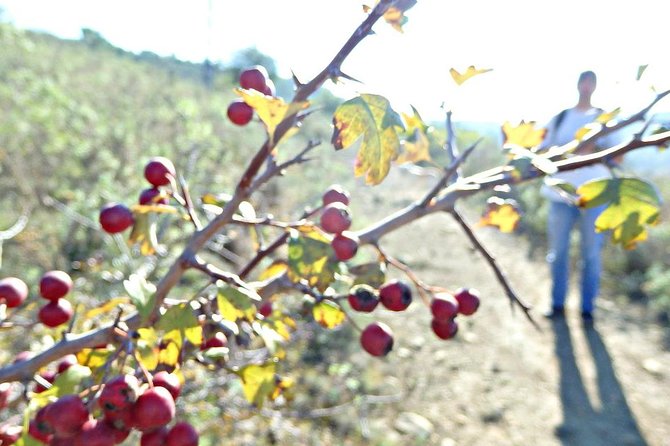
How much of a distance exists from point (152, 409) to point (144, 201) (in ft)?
1.44

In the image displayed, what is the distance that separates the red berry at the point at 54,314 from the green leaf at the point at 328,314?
1.66 ft

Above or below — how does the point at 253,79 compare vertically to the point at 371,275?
above

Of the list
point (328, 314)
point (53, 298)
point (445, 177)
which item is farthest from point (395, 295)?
point (53, 298)

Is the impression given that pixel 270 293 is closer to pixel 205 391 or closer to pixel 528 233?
pixel 205 391

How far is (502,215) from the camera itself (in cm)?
102

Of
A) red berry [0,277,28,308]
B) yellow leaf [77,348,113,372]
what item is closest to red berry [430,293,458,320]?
yellow leaf [77,348,113,372]

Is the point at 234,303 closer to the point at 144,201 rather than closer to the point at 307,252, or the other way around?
the point at 307,252

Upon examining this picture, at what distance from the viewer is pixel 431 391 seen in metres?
3.21

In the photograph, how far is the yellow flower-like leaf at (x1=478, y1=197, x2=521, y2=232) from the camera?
1007mm

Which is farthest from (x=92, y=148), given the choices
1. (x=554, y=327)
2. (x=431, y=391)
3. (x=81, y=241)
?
(x=554, y=327)

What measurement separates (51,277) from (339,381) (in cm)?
239

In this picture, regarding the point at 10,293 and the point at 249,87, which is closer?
the point at 249,87

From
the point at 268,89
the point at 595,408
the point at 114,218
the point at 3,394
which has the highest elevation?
the point at 595,408

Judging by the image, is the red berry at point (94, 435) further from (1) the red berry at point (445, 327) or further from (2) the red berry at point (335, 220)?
(1) the red berry at point (445, 327)
